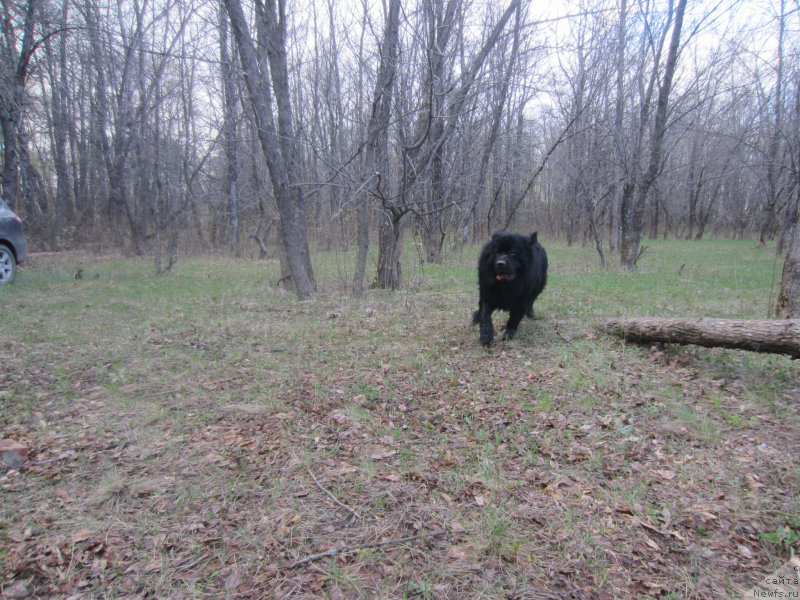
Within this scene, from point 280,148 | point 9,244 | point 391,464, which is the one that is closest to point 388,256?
point 280,148

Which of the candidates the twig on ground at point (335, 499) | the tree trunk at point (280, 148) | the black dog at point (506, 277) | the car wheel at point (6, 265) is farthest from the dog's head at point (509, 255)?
the car wheel at point (6, 265)

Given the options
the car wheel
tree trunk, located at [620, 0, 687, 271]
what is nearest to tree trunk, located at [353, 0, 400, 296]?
the car wheel

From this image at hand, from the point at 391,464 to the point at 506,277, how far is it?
8.96ft

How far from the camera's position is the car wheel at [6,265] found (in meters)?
9.57

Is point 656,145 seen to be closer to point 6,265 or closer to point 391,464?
point 391,464

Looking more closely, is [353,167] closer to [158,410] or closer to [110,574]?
[158,410]

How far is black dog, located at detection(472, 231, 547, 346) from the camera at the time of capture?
5.23 m

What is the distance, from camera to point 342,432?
3613 mm

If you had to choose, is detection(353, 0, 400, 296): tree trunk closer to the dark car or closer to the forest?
the forest

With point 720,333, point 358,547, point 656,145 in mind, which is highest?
point 656,145

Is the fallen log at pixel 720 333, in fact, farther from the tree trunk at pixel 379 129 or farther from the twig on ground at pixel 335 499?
the tree trunk at pixel 379 129

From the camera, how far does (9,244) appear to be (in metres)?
9.59

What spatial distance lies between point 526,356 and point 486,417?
151 cm

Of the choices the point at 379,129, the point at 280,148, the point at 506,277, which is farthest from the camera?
the point at 280,148
